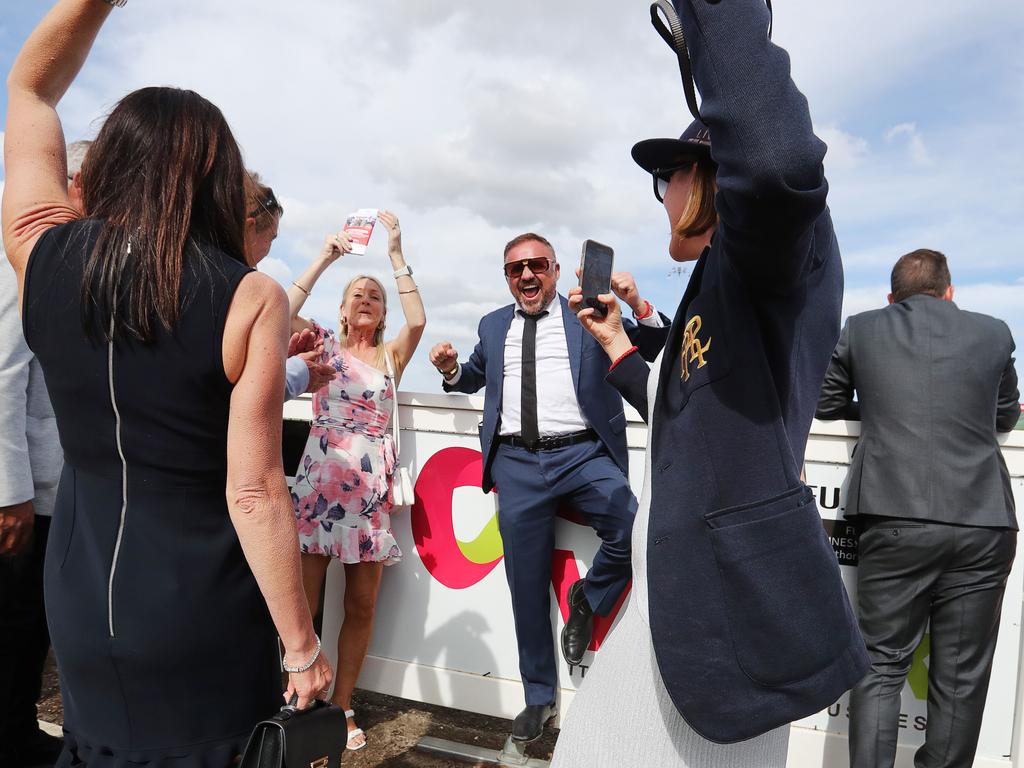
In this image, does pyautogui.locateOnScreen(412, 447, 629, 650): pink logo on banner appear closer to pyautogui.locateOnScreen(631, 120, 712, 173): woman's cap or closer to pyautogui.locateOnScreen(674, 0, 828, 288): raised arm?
pyautogui.locateOnScreen(631, 120, 712, 173): woman's cap

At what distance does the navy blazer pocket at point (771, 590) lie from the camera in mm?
1219

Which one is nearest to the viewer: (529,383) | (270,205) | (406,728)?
(270,205)

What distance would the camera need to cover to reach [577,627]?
368 centimetres

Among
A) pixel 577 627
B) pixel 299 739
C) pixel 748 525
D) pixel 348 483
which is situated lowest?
pixel 577 627

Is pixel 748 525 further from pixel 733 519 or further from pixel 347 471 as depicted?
pixel 347 471

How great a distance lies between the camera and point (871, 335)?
3307 mm

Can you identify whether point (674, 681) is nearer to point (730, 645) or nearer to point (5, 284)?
point (730, 645)

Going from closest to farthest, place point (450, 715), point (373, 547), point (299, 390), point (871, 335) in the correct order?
point (299, 390), point (871, 335), point (373, 547), point (450, 715)

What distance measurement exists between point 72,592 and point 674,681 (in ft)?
3.85

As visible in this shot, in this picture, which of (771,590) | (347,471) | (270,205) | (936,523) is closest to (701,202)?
(771,590)

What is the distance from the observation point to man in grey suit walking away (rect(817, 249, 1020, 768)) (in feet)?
10.1

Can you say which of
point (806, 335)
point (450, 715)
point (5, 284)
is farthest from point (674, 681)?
point (450, 715)

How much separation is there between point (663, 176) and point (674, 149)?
86 millimetres

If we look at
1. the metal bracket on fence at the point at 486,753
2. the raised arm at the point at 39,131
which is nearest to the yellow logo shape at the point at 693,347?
the raised arm at the point at 39,131
